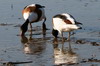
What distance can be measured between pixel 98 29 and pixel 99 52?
11.2ft

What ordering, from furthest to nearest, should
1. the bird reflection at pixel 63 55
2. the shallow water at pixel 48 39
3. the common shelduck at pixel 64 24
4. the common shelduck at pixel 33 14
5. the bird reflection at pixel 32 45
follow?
the common shelduck at pixel 33 14, the common shelduck at pixel 64 24, the bird reflection at pixel 32 45, the shallow water at pixel 48 39, the bird reflection at pixel 63 55

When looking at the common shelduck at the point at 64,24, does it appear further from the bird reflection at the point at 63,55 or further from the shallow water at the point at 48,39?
the bird reflection at the point at 63,55

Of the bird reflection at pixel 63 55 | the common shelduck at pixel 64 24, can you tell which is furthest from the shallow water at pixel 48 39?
the common shelduck at pixel 64 24

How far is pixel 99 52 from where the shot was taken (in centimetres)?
1055

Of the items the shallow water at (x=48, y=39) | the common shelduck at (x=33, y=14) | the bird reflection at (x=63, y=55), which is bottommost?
the bird reflection at (x=63, y=55)

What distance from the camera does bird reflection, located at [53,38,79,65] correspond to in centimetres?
962

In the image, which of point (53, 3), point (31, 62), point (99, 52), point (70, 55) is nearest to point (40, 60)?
point (31, 62)

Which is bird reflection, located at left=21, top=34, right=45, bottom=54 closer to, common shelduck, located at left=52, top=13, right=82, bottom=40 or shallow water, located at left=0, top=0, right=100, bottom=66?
shallow water, located at left=0, top=0, right=100, bottom=66

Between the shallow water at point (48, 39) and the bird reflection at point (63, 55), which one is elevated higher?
the shallow water at point (48, 39)

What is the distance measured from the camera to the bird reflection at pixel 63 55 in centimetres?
962

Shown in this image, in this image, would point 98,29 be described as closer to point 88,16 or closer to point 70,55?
point 88,16

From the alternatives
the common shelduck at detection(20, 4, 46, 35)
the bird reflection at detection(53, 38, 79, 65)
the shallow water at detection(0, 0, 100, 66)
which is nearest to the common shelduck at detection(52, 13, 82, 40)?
the shallow water at detection(0, 0, 100, 66)

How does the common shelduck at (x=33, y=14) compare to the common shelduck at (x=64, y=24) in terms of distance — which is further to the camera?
the common shelduck at (x=33, y=14)

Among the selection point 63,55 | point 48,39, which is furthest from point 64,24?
point 63,55
